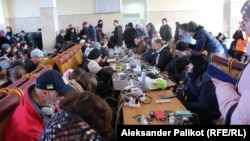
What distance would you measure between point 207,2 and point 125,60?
28.1 ft

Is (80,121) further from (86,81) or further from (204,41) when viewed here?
(204,41)

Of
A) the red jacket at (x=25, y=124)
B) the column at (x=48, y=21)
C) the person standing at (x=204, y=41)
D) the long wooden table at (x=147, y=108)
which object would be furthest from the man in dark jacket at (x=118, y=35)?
the red jacket at (x=25, y=124)

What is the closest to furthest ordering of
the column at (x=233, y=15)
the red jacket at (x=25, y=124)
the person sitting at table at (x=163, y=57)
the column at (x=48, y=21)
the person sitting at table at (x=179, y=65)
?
the red jacket at (x=25, y=124), the person sitting at table at (x=179, y=65), the person sitting at table at (x=163, y=57), the column at (x=233, y=15), the column at (x=48, y=21)

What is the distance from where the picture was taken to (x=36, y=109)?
219 centimetres

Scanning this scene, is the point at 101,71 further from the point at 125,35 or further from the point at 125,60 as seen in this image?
the point at 125,35

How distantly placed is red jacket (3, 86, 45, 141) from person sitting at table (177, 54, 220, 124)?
171 centimetres

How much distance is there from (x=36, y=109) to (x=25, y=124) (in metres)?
0.16

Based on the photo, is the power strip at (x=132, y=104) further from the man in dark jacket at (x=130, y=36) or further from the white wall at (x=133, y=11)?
the white wall at (x=133, y=11)

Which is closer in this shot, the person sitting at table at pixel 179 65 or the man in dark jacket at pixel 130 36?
the person sitting at table at pixel 179 65

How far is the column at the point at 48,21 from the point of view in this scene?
39.2ft

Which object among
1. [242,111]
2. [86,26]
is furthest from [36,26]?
[242,111]

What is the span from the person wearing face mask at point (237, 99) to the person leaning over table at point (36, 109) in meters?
1.29

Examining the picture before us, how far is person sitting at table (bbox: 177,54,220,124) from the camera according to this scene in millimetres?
3049

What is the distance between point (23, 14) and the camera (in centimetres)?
1481
